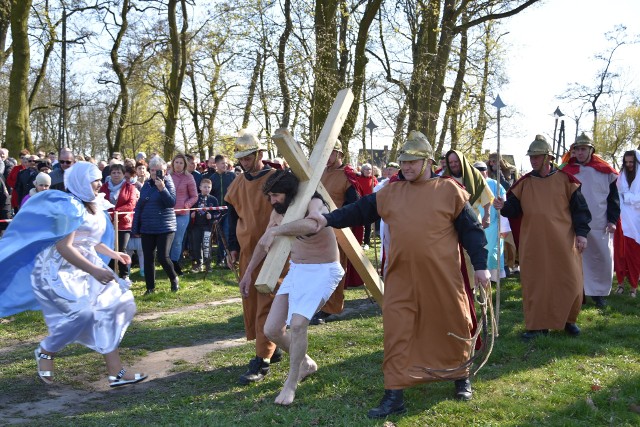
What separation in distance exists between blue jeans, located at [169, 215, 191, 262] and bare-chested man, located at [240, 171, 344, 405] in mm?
6210

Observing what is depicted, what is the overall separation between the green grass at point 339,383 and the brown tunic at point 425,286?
0.38 meters

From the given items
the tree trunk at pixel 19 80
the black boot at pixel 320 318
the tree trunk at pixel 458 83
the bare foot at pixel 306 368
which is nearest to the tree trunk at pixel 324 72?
the black boot at pixel 320 318

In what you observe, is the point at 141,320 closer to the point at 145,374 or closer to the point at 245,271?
the point at 145,374

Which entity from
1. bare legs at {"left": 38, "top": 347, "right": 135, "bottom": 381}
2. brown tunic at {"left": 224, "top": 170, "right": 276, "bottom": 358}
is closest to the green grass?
bare legs at {"left": 38, "top": 347, "right": 135, "bottom": 381}

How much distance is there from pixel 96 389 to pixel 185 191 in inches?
265

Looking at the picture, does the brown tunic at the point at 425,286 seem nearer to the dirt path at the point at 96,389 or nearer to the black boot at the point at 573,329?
the dirt path at the point at 96,389

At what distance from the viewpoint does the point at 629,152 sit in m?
10.3

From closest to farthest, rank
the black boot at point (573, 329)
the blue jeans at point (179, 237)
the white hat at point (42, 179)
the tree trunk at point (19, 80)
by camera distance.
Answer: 1. the black boot at point (573, 329)
2. the white hat at point (42, 179)
3. the blue jeans at point (179, 237)
4. the tree trunk at point (19, 80)

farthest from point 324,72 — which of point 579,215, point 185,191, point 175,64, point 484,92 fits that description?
point 484,92

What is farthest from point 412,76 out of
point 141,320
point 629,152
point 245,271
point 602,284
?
point 245,271

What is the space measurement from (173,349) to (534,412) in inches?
147

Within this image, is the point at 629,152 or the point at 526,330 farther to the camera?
the point at 629,152

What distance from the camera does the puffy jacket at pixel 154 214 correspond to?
10344mm

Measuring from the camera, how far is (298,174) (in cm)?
547
